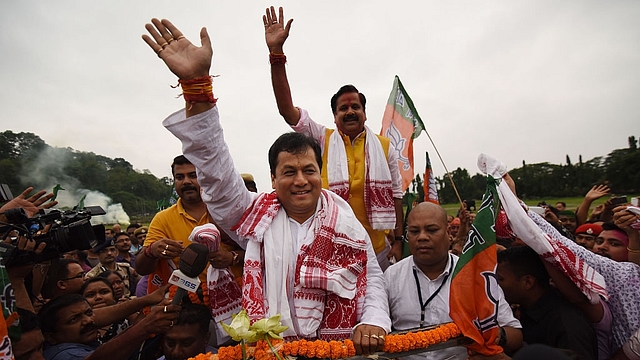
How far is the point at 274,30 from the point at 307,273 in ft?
6.35

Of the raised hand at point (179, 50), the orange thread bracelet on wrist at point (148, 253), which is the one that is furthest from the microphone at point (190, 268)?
the orange thread bracelet on wrist at point (148, 253)

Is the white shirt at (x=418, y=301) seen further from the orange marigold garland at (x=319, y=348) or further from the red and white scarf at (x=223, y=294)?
the red and white scarf at (x=223, y=294)

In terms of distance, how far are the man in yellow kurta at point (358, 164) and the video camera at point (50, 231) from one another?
1.82 m

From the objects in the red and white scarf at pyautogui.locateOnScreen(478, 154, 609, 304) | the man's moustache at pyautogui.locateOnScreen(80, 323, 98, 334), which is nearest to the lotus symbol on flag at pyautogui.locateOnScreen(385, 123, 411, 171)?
the red and white scarf at pyautogui.locateOnScreen(478, 154, 609, 304)

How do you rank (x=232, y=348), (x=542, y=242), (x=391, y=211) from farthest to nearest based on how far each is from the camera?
(x=391, y=211) < (x=542, y=242) < (x=232, y=348)

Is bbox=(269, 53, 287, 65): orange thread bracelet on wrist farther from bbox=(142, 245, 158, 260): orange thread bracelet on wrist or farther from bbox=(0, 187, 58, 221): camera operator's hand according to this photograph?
bbox=(0, 187, 58, 221): camera operator's hand

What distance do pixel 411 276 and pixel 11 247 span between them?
2.70 meters

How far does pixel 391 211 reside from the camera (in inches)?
154

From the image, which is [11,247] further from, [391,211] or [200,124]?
[391,211]

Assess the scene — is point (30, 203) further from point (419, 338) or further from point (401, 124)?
point (401, 124)

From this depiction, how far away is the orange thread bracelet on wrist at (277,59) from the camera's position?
3.13m

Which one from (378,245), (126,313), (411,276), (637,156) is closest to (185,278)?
(126,313)

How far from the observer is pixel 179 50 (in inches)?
85.6

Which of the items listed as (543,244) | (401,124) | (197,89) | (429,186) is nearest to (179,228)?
(197,89)
